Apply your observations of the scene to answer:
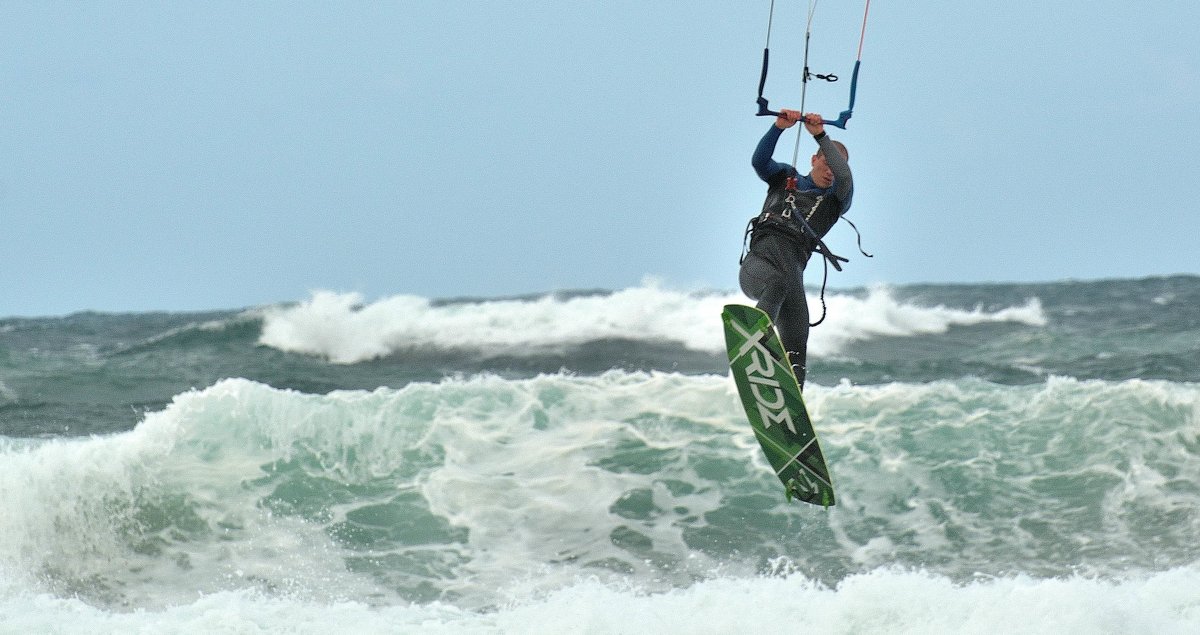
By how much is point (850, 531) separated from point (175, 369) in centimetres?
1428

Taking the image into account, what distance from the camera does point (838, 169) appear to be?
21.8ft

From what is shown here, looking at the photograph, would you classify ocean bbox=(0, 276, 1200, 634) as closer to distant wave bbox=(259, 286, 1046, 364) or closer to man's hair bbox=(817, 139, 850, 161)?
man's hair bbox=(817, 139, 850, 161)

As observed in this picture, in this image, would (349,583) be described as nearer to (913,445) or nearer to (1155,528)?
(913,445)

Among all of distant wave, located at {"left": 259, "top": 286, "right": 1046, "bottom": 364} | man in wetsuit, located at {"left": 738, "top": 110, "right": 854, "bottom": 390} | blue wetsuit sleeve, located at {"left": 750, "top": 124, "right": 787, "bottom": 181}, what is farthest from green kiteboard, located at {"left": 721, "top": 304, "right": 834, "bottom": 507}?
distant wave, located at {"left": 259, "top": 286, "right": 1046, "bottom": 364}

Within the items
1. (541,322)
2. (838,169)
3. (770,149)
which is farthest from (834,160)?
(541,322)

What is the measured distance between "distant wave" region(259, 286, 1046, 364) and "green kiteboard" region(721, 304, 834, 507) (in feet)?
50.5

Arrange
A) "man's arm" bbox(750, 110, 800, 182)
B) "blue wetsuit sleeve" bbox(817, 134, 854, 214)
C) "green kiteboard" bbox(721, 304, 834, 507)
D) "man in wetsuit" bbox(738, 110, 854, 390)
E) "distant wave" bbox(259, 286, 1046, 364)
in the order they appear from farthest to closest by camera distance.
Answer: "distant wave" bbox(259, 286, 1046, 364), "green kiteboard" bbox(721, 304, 834, 507), "man in wetsuit" bbox(738, 110, 854, 390), "blue wetsuit sleeve" bbox(817, 134, 854, 214), "man's arm" bbox(750, 110, 800, 182)

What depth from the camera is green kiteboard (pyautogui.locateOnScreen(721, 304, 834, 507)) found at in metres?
6.82

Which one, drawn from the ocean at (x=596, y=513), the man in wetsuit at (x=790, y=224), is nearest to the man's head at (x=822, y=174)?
the man in wetsuit at (x=790, y=224)

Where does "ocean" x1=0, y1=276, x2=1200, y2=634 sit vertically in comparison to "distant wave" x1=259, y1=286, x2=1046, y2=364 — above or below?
below

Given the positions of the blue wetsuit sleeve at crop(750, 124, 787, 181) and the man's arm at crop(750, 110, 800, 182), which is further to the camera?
the blue wetsuit sleeve at crop(750, 124, 787, 181)

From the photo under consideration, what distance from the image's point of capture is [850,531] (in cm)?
1035

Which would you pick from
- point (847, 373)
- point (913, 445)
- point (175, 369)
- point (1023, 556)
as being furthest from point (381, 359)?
point (1023, 556)

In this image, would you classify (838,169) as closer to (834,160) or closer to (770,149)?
(834,160)
